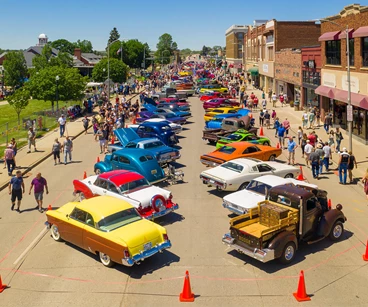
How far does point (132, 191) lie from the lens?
15008 millimetres

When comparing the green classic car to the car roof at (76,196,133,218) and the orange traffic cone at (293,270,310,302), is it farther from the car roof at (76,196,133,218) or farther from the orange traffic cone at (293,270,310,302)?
the orange traffic cone at (293,270,310,302)

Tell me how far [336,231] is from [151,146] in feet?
38.0

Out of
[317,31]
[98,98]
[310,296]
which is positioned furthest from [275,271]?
[317,31]

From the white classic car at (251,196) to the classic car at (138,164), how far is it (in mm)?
4263

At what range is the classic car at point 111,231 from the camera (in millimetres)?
10945

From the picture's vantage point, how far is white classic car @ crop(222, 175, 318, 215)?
46.3 feet

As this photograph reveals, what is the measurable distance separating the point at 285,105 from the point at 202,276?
41.3m

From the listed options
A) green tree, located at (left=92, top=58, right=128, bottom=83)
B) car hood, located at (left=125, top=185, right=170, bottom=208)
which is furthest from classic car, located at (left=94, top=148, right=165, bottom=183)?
green tree, located at (left=92, top=58, right=128, bottom=83)

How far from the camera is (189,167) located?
2261cm

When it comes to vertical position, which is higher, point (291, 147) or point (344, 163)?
point (291, 147)

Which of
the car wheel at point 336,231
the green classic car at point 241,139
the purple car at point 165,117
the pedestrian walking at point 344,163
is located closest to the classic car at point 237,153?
the green classic car at point 241,139

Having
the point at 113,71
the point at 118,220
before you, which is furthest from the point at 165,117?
the point at 113,71

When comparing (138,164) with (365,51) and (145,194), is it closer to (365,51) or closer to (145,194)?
(145,194)

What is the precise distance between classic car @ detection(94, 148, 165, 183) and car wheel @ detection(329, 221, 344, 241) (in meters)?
7.68
